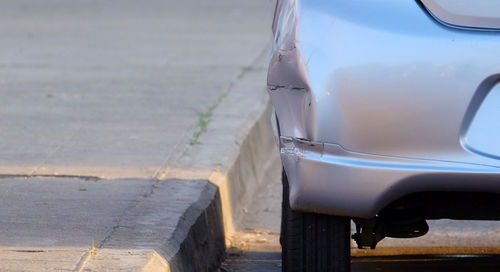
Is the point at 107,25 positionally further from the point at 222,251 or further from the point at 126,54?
the point at 222,251

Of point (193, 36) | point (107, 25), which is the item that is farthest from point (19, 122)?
point (107, 25)

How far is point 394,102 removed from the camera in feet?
10.5

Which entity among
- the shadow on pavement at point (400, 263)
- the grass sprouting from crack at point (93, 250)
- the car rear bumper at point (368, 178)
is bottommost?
the shadow on pavement at point (400, 263)

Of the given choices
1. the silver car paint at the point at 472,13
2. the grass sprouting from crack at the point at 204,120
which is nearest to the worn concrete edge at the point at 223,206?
the grass sprouting from crack at the point at 204,120

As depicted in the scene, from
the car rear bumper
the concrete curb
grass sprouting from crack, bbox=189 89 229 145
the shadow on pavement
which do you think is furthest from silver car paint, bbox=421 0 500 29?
grass sprouting from crack, bbox=189 89 229 145

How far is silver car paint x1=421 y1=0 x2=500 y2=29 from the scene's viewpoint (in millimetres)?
3188

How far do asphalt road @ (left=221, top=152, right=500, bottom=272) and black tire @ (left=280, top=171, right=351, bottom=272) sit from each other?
989 mm

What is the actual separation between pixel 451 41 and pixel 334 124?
41cm

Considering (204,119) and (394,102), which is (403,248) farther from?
(204,119)

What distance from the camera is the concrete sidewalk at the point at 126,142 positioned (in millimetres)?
4180

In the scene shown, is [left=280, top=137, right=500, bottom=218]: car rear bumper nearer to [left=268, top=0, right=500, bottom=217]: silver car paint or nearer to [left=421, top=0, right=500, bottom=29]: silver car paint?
[left=268, top=0, right=500, bottom=217]: silver car paint

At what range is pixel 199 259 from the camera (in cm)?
458

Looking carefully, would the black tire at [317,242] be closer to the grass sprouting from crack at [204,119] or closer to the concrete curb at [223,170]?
the concrete curb at [223,170]

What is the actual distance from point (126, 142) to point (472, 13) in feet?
10.7
